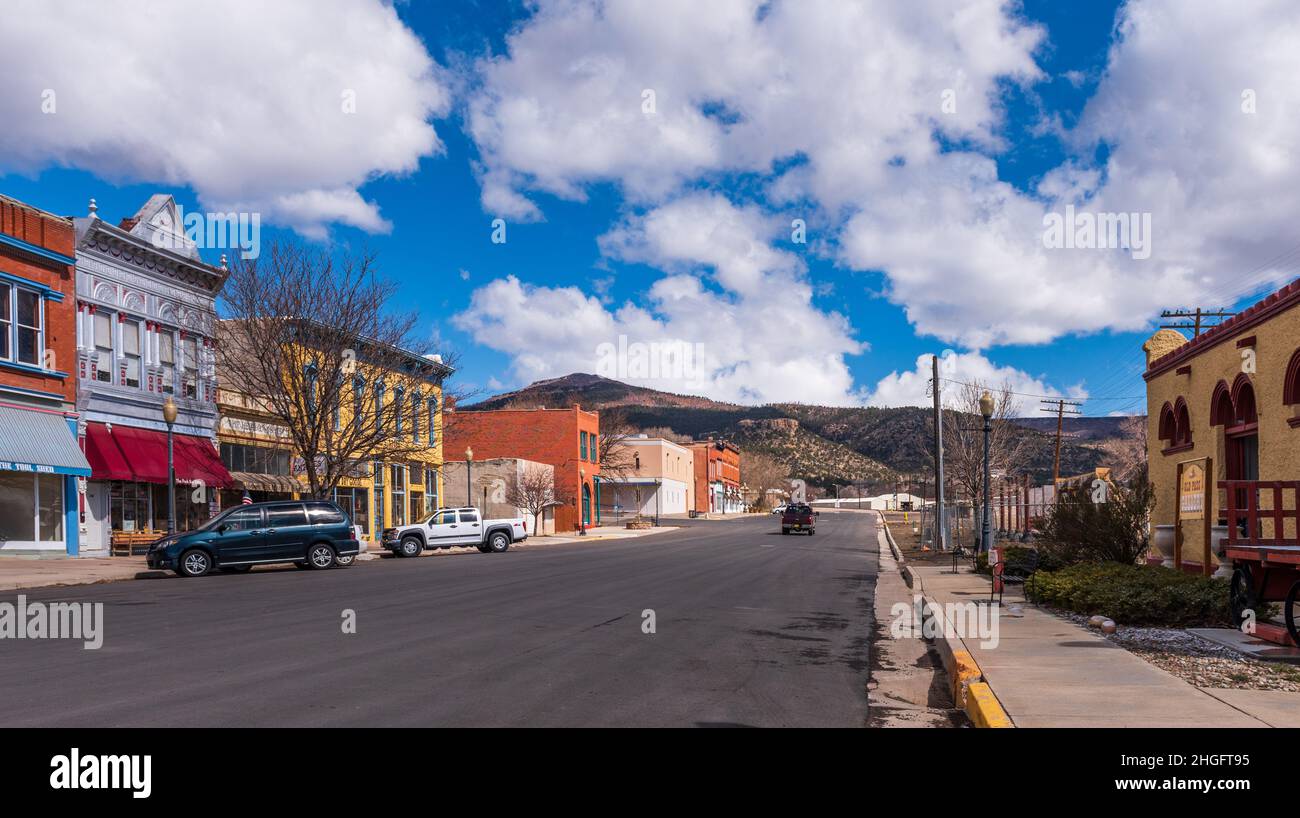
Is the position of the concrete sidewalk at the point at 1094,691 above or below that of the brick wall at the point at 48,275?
below

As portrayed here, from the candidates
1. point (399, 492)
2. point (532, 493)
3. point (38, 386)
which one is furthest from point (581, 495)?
point (38, 386)

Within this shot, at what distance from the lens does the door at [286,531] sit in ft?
84.7

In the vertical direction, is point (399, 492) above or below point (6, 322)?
below

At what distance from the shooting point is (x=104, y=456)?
28.5 m

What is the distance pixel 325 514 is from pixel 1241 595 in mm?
21633

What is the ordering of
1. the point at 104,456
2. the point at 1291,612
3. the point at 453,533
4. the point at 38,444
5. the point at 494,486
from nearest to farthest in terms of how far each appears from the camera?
the point at 1291,612
the point at 38,444
the point at 104,456
the point at 453,533
the point at 494,486

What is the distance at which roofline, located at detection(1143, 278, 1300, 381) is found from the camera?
15.6m

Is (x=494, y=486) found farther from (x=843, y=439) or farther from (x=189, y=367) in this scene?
(x=843, y=439)

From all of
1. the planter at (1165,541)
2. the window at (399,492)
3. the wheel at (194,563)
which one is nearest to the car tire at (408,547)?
the window at (399,492)

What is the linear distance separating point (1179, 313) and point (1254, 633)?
1546 inches

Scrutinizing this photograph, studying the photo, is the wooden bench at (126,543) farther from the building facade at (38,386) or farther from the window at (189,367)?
the window at (189,367)

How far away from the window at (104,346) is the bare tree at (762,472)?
116000 millimetres

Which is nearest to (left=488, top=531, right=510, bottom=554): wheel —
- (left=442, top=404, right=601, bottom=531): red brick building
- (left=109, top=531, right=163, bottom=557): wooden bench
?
(left=109, top=531, right=163, bottom=557): wooden bench
